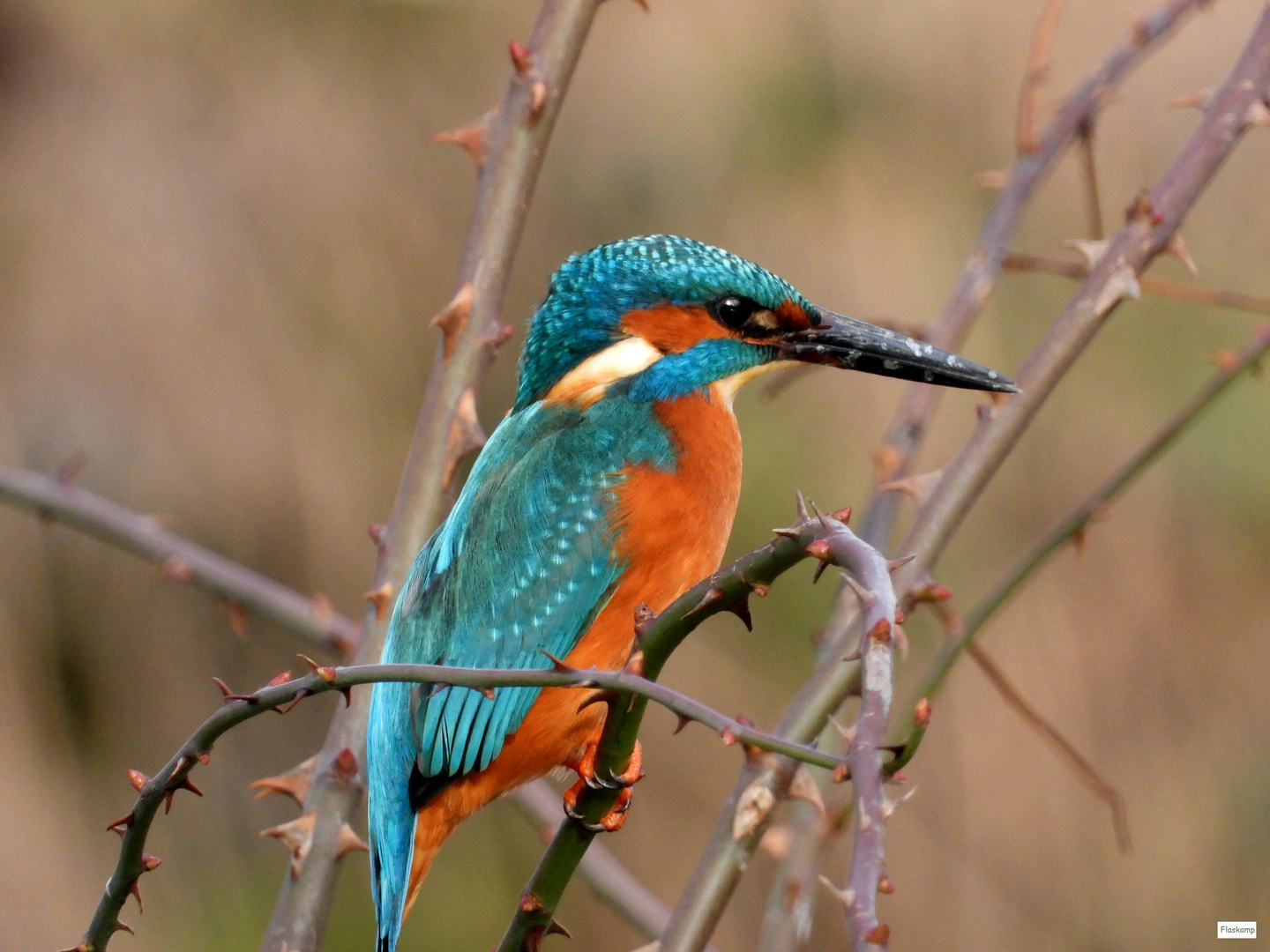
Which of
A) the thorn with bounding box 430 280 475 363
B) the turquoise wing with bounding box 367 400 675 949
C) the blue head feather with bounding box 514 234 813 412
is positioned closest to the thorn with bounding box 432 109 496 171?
the thorn with bounding box 430 280 475 363

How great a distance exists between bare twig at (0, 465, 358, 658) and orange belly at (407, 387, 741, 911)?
0.25 metres

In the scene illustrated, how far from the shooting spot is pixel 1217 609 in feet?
10.2

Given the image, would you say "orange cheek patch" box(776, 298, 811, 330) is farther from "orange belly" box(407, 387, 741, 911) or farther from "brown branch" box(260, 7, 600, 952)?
"brown branch" box(260, 7, 600, 952)

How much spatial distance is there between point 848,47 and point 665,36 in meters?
0.43

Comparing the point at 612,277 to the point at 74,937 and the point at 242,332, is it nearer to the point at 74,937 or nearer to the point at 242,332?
the point at 242,332

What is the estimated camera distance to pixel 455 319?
171 cm

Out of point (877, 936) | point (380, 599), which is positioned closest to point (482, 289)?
point (380, 599)

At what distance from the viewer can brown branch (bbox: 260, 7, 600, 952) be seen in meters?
1.70

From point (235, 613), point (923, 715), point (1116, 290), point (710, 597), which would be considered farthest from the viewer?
point (235, 613)

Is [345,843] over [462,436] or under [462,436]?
under

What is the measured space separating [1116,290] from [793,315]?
0.48m

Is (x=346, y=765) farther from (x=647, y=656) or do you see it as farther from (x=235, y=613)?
(x=647, y=656)

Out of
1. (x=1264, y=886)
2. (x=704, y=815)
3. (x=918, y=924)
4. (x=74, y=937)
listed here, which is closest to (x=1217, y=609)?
(x=1264, y=886)

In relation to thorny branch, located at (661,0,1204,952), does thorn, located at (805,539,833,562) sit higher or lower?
lower
